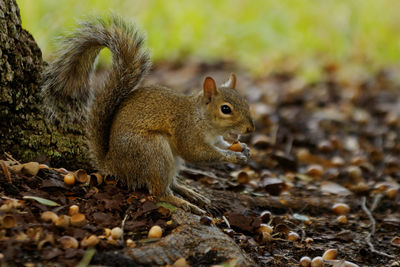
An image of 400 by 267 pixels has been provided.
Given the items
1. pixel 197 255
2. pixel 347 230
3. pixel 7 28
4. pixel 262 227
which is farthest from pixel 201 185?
pixel 7 28

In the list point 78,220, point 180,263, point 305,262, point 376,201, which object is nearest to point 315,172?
point 376,201

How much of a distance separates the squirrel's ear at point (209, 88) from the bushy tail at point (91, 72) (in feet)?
1.18

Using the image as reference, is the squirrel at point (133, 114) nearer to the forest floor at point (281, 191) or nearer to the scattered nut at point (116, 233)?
the forest floor at point (281, 191)

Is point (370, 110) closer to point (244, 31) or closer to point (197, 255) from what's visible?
point (244, 31)

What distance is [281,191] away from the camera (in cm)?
310

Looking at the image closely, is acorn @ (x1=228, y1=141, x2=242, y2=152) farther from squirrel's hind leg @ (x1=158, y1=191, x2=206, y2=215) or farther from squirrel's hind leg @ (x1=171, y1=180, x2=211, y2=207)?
squirrel's hind leg @ (x1=158, y1=191, x2=206, y2=215)

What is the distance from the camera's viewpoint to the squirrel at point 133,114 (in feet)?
7.64

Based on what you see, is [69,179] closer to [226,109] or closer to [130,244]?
[130,244]

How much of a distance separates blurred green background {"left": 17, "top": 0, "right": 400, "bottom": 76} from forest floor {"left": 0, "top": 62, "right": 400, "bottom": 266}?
0.39m

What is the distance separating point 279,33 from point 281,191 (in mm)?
3712

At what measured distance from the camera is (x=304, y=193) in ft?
10.6

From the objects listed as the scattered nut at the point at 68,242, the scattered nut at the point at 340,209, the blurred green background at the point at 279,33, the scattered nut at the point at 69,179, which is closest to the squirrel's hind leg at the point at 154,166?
the scattered nut at the point at 69,179

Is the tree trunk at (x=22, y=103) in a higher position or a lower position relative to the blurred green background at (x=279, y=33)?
lower

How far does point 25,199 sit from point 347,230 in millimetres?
1747
